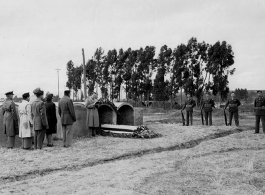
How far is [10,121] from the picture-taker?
392 inches

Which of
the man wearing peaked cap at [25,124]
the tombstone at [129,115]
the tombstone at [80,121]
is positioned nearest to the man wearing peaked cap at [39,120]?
the man wearing peaked cap at [25,124]

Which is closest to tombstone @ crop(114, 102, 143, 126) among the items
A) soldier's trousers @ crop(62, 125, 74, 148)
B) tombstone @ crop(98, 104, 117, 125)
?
tombstone @ crop(98, 104, 117, 125)

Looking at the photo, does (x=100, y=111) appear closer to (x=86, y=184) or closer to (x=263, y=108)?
(x=263, y=108)

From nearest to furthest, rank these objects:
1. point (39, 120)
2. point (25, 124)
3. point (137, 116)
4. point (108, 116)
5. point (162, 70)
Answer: point (39, 120), point (25, 124), point (108, 116), point (137, 116), point (162, 70)

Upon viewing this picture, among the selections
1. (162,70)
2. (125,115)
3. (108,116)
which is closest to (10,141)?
(108,116)

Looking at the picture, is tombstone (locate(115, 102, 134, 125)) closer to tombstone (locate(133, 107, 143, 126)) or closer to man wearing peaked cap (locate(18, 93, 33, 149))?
tombstone (locate(133, 107, 143, 126))

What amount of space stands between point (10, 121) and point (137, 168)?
4.86m

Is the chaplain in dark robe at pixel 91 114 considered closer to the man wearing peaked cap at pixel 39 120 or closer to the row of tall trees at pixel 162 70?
the man wearing peaked cap at pixel 39 120

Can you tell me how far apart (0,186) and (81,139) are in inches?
239

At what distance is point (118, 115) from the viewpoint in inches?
604

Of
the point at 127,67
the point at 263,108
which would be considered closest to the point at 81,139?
the point at 263,108

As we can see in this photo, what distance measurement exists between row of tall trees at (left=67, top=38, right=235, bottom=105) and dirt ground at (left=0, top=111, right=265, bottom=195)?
30.8 metres

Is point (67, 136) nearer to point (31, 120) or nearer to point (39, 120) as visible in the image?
point (39, 120)

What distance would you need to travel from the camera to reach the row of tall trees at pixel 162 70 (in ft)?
133
